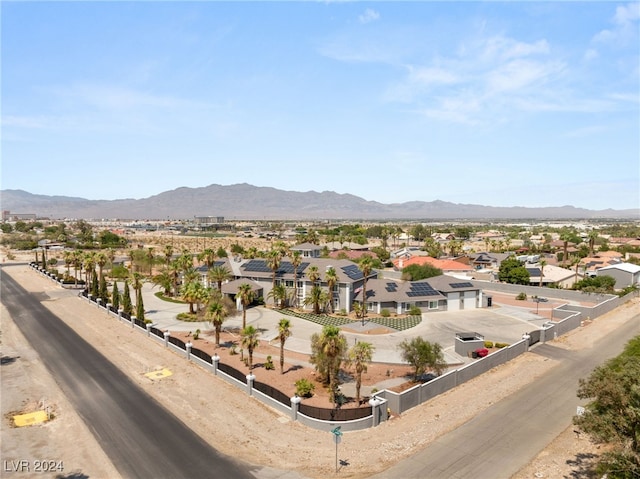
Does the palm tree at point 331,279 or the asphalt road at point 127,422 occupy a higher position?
the palm tree at point 331,279

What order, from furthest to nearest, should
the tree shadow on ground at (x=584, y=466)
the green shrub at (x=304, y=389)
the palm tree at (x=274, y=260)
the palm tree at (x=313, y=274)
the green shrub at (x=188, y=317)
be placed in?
the palm tree at (x=274, y=260)
the palm tree at (x=313, y=274)
the green shrub at (x=188, y=317)
the green shrub at (x=304, y=389)
the tree shadow on ground at (x=584, y=466)

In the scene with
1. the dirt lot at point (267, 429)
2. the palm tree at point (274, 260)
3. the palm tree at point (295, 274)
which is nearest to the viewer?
the dirt lot at point (267, 429)

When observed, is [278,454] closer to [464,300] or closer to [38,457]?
[38,457]

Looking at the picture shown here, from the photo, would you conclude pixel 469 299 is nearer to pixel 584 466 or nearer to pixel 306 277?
pixel 306 277

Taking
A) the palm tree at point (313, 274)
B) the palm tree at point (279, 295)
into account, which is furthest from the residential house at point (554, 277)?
the palm tree at point (279, 295)

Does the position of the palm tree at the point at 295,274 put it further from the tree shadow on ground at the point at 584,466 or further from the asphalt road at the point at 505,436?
the tree shadow on ground at the point at 584,466

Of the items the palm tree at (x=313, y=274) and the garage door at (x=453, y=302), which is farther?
the garage door at (x=453, y=302)

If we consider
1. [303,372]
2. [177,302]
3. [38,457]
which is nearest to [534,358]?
[303,372]
